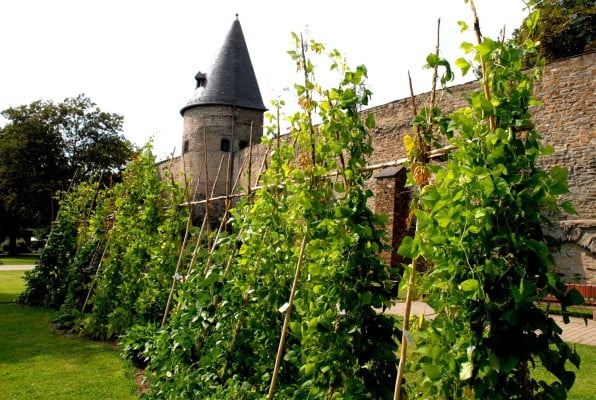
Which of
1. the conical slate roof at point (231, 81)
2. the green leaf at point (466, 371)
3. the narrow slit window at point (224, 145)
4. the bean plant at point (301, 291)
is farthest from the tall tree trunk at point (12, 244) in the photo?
the green leaf at point (466, 371)

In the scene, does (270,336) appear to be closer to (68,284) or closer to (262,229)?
(262,229)

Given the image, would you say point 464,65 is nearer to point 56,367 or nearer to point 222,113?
point 56,367

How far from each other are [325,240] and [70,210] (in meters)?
8.07

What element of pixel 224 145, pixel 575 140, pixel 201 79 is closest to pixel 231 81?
pixel 201 79

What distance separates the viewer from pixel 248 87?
80.2ft

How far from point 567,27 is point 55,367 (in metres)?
16.9

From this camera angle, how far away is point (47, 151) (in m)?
27.9

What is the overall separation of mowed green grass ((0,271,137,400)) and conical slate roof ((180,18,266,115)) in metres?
17.4

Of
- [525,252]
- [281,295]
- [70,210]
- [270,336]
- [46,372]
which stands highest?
[70,210]

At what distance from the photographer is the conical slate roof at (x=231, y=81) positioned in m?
23.8

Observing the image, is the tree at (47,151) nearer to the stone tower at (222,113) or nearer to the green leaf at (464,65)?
the stone tower at (222,113)

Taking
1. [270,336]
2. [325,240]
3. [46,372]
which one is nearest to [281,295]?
[270,336]

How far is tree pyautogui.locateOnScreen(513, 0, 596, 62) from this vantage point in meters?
16.0

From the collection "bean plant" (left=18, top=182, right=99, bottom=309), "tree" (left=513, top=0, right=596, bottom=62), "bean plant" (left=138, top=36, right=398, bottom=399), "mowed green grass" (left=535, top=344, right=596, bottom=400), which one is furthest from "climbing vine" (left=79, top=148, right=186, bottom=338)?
"tree" (left=513, top=0, right=596, bottom=62)
